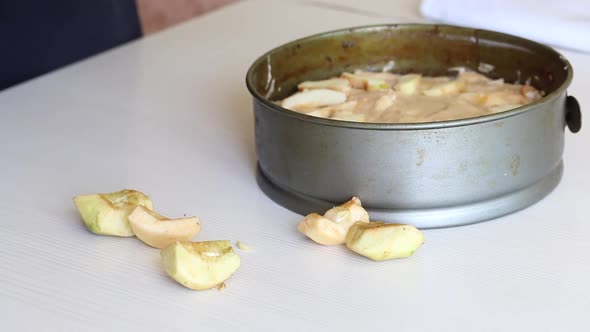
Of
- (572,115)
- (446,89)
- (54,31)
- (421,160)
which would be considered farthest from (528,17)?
(54,31)

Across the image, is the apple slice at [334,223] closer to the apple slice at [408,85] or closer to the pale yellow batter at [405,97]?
the pale yellow batter at [405,97]

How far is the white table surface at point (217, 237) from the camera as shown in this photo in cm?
65

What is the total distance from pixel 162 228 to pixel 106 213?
57 mm

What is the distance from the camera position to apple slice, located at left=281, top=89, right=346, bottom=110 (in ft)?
3.07

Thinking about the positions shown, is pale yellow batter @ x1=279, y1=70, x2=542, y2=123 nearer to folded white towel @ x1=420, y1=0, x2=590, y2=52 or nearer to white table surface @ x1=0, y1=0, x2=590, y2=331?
white table surface @ x1=0, y1=0, x2=590, y2=331

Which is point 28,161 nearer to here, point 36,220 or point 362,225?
point 36,220

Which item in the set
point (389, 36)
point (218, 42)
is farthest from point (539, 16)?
point (218, 42)

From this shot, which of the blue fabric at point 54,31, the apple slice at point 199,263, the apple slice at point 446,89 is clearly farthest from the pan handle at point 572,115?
the blue fabric at point 54,31

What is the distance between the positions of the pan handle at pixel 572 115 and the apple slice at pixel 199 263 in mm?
346

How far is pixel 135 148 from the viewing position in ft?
3.22

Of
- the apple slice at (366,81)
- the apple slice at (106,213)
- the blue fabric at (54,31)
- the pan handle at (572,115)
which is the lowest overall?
the blue fabric at (54,31)

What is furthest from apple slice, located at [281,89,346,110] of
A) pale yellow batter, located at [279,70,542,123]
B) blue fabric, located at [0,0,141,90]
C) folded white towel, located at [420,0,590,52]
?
blue fabric, located at [0,0,141,90]

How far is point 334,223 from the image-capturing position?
742 millimetres

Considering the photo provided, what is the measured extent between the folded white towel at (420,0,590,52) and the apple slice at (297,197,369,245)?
2.02ft
